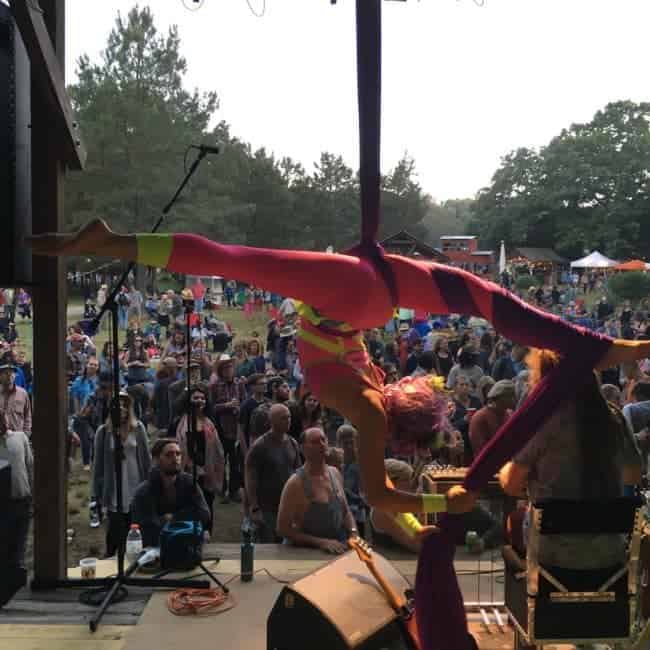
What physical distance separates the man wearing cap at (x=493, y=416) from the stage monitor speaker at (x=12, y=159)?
9.78ft

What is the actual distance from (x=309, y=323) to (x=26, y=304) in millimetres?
19083

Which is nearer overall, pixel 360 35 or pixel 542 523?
pixel 360 35

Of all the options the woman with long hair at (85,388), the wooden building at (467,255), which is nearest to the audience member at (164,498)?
the woman with long hair at (85,388)

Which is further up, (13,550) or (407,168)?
(407,168)

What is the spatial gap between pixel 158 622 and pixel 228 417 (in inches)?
127

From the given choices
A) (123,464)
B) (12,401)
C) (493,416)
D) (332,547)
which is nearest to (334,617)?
(332,547)

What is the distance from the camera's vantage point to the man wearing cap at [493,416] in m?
4.90

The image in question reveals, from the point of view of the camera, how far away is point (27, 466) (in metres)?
4.84

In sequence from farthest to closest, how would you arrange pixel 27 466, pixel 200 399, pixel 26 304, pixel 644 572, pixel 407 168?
pixel 407 168 < pixel 26 304 < pixel 200 399 < pixel 27 466 < pixel 644 572

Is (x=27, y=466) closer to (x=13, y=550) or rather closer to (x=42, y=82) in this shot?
(x=13, y=550)

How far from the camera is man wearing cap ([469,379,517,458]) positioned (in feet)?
16.1

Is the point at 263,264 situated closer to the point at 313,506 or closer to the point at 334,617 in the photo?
the point at 334,617

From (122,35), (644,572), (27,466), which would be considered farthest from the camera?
(122,35)

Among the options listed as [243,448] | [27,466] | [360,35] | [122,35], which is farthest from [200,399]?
[122,35]
